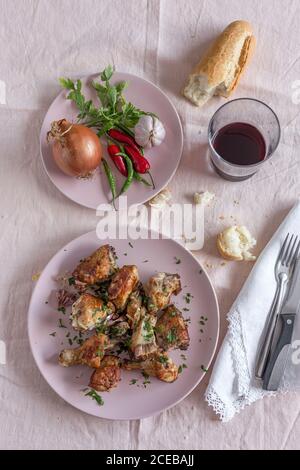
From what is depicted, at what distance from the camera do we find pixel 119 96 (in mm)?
1887

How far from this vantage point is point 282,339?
5.87ft

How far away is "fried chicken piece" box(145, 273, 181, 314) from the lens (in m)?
1.76

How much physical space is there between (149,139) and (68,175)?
29 cm

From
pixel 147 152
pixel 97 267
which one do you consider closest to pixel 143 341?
pixel 97 267

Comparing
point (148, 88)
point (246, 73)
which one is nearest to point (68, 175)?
point (148, 88)

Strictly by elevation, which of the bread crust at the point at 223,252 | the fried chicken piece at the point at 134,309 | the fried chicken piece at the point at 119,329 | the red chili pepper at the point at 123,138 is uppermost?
the red chili pepper at the point at 123,138

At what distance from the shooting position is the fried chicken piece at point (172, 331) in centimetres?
176

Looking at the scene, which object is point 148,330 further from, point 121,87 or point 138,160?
point 121,87

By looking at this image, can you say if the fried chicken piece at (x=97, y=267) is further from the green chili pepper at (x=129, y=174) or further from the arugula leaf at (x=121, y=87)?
the arugula leaf at (x=121, y=87)

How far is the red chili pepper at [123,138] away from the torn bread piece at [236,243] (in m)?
0.40

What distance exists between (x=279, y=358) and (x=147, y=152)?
79 centimetres

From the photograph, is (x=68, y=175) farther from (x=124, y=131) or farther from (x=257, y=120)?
(x=257, y=120)

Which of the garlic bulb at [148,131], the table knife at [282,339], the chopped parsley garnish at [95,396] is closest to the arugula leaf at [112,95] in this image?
the garlic bulb at [148,131]

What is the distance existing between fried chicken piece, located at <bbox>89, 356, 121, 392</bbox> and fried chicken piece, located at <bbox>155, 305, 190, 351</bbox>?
0.53 ft
